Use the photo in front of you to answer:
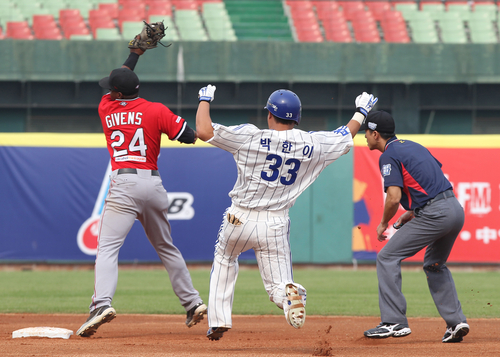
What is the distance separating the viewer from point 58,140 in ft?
41.3

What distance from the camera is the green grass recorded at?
7.71 m

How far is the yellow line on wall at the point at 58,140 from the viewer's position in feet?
41.1

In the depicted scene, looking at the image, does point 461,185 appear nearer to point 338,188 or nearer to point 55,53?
point 338,188

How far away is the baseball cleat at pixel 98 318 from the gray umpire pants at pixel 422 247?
223 centimetres

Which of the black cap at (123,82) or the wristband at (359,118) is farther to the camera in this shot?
the black cap at (123,82)

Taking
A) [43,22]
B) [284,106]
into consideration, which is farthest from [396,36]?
[284,106]

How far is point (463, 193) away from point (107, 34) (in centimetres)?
1082

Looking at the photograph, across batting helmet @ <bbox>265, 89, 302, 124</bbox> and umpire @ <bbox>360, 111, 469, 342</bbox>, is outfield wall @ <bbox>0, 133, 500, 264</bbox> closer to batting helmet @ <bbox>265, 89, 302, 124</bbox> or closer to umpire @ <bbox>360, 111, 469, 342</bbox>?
umpire @ <bbox>360, 111, 469, 342</bbox>

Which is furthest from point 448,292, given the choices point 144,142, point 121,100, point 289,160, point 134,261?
point 134,261

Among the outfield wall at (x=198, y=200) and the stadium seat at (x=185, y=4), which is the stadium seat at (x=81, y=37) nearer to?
the stadium seat at (x=185, y=4)

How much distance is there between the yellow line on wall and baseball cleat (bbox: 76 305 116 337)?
25.5ft

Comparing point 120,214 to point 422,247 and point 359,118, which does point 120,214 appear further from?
point 422,247

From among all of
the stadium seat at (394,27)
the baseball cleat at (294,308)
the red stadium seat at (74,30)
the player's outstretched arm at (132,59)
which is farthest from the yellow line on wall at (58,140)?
the stadium seat at (394,27)

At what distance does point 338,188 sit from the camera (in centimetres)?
1258
